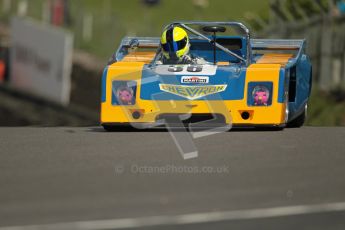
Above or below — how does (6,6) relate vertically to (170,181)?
below

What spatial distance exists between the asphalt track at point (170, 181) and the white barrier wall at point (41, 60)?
72.2ft

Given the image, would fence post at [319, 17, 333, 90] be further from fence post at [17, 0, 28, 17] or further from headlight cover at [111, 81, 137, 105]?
fence post at [17, 0, 28, 17]

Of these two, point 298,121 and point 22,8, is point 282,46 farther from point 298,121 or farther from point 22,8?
point 22,8

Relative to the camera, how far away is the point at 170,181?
843 cm

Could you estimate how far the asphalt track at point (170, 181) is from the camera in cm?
704

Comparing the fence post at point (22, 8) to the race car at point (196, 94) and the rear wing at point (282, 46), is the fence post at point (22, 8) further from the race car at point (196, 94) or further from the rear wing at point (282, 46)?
the race car at point (196, 94)

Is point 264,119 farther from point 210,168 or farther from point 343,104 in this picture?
point 343,104

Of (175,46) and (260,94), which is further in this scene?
(175,46)

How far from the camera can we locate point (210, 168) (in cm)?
902

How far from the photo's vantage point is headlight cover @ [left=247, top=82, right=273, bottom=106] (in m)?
12.0

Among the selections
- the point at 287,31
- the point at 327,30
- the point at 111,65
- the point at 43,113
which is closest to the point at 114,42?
the point at 43,113

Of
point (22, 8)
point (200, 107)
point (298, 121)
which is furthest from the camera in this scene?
point (22, 8)

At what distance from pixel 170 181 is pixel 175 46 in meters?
4.55

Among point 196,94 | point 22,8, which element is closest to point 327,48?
point 196,94
